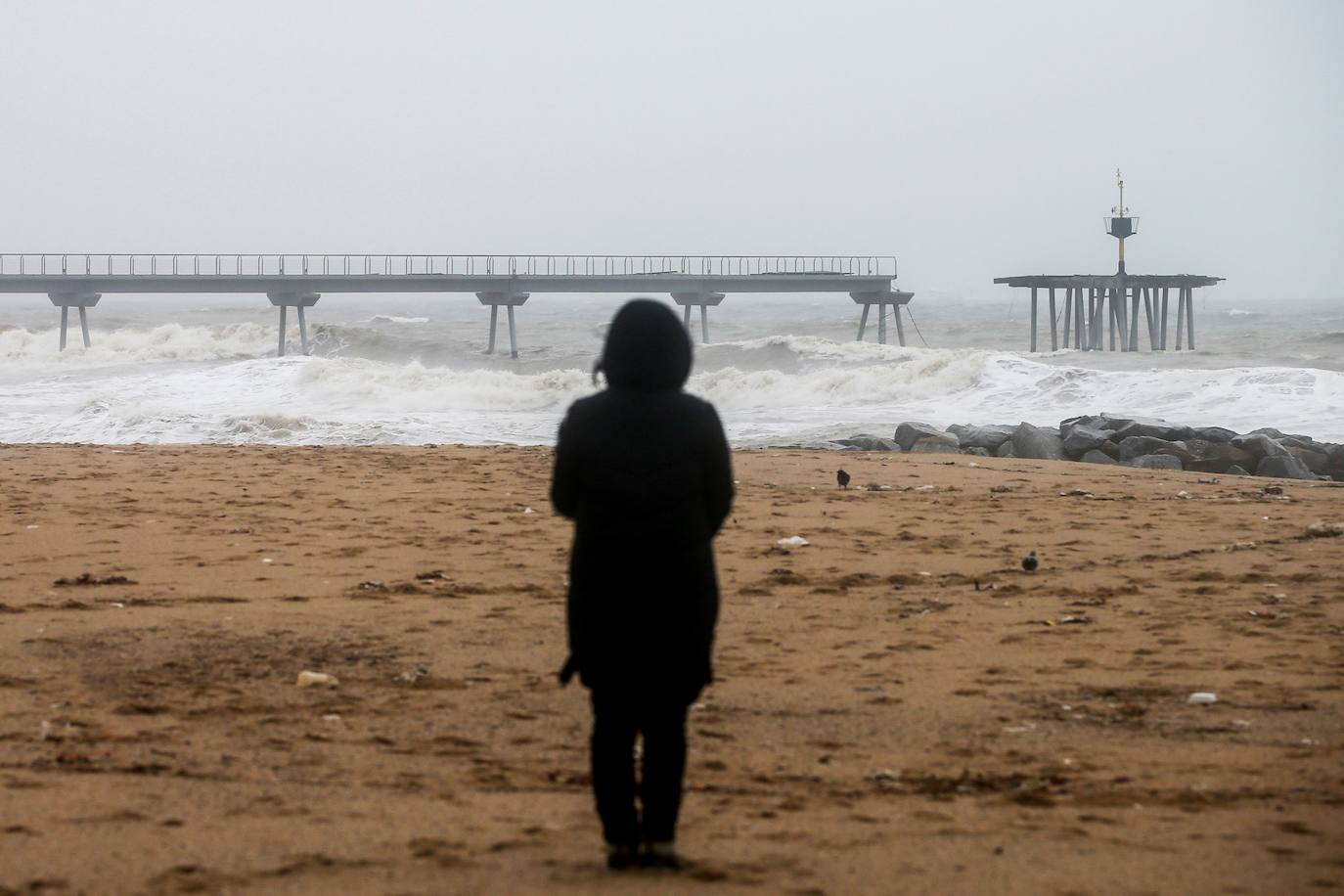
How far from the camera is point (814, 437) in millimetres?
24312

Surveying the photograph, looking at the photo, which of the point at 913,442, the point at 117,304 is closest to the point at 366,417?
the point at 913,442

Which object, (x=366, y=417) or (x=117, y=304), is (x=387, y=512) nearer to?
(x=366, y=417)

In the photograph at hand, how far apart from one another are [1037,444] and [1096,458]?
838 mm

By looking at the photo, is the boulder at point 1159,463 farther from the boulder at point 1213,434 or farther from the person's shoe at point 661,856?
the person's shoe at point 661,856

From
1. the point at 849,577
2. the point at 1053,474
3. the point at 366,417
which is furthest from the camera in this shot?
the point at 366,417

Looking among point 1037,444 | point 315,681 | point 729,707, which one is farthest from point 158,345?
point 729,707

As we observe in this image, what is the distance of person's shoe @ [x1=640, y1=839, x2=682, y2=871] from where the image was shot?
150 inches

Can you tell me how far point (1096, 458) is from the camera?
63.2 ft

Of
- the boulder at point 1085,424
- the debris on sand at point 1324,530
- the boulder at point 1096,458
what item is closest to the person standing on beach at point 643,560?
the debris on sand at point 1324,530

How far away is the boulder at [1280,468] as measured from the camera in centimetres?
1786

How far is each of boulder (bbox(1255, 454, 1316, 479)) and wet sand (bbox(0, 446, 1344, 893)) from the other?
20.3 feet

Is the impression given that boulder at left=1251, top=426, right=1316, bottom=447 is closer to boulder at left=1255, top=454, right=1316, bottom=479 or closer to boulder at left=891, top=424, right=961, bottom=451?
boulder at left=1255, top=454, right=1316, bottom=479

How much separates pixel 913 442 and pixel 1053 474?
16.4 feet

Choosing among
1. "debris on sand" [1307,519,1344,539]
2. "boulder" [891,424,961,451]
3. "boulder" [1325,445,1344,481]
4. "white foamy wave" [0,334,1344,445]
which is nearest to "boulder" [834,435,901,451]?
"boulder" [891,424,961,451]
